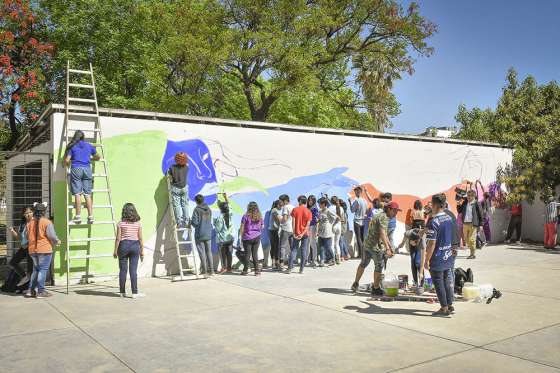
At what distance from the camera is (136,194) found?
36.3ft

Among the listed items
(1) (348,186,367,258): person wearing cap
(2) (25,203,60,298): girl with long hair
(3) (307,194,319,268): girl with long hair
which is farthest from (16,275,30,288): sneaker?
(1) (348,186,367,258): person wearing cap

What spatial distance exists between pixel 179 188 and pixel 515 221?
41.7ft

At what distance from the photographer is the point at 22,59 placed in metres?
22.5

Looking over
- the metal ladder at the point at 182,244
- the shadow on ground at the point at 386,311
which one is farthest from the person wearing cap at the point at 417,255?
the metal ladder at the point at 182,244

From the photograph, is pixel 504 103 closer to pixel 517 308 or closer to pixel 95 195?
pixel 517 308

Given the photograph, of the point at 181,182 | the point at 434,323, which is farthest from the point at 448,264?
the point at 181,182

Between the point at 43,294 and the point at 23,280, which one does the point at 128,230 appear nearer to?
the point at 43,294

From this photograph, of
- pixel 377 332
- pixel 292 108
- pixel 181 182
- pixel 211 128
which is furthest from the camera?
pixel 292 108

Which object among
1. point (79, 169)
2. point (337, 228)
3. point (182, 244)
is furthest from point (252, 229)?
point (79, 169)

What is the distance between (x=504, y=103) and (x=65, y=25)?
1911 centimetres

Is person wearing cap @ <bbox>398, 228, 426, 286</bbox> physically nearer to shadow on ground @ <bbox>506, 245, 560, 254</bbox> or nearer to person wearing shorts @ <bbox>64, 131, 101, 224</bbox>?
person wearing shorts @ <bbox>64, 131, 101, 224</bbox>

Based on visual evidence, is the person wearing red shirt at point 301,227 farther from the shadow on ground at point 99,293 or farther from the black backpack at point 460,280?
the shadow on ground at point 99,293

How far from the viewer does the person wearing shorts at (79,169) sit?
984cm

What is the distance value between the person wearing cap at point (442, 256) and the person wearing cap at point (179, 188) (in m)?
5.79
